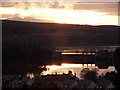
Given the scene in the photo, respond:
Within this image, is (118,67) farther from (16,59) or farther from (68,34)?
(68,34)

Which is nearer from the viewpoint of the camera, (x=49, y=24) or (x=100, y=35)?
(x=49, y=24)

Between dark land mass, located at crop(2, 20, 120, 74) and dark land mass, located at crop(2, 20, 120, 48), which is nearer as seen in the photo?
Result: dark land mass, located at crop(2, 20, 120, 74)

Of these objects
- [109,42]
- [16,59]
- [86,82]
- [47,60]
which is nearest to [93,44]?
[109,42]

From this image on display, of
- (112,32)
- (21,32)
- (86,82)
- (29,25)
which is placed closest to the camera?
(86,82)

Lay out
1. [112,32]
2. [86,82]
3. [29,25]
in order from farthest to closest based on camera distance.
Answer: [112,32] < [29,25] < [86,82]

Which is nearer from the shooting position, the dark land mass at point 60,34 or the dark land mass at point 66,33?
the dark land mass at point 60,34

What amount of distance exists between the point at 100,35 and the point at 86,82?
34.6m

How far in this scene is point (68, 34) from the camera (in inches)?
1876

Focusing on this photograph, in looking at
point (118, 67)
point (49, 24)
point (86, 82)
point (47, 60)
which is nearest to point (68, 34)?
point (49, 24)

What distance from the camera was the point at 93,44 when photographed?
45781mm

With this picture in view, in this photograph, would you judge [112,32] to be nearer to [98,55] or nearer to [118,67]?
[98,55]

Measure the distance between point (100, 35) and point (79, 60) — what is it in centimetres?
2015

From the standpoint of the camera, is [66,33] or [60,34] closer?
[60,34]

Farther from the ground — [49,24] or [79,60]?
[49,24]
